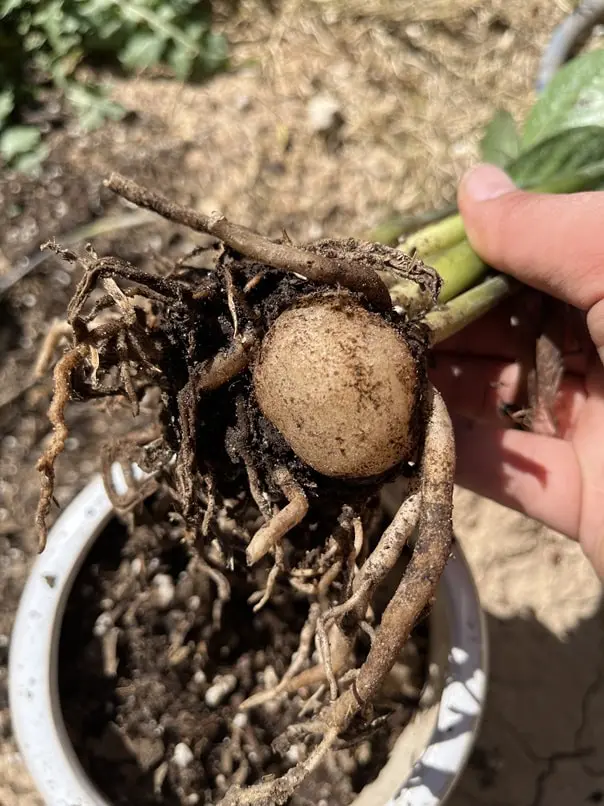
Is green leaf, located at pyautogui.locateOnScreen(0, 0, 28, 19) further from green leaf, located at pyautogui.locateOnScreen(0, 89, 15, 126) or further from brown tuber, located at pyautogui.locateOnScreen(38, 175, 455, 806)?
brown tuber, located at pyautogui.locateOnScreen(38, 175, 455, 806)

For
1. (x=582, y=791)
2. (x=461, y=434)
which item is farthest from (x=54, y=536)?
(x=582, y=791)

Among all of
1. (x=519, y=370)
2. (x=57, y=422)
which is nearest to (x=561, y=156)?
(x=519, y=370)

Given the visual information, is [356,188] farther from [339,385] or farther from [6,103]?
[339,385]

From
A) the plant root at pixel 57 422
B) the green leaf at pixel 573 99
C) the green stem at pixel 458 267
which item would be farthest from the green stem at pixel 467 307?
the plant root at pixel 57 422

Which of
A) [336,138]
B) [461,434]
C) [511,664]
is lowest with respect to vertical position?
[511,664]

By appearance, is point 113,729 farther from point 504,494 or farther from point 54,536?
point 504,494

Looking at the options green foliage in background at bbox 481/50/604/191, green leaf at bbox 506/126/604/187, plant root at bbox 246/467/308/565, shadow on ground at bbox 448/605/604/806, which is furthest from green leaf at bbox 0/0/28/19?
shadow on ground at bbox 448/605/604/806

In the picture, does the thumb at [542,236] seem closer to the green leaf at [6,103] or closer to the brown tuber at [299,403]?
the brown tuber at [299,403]
